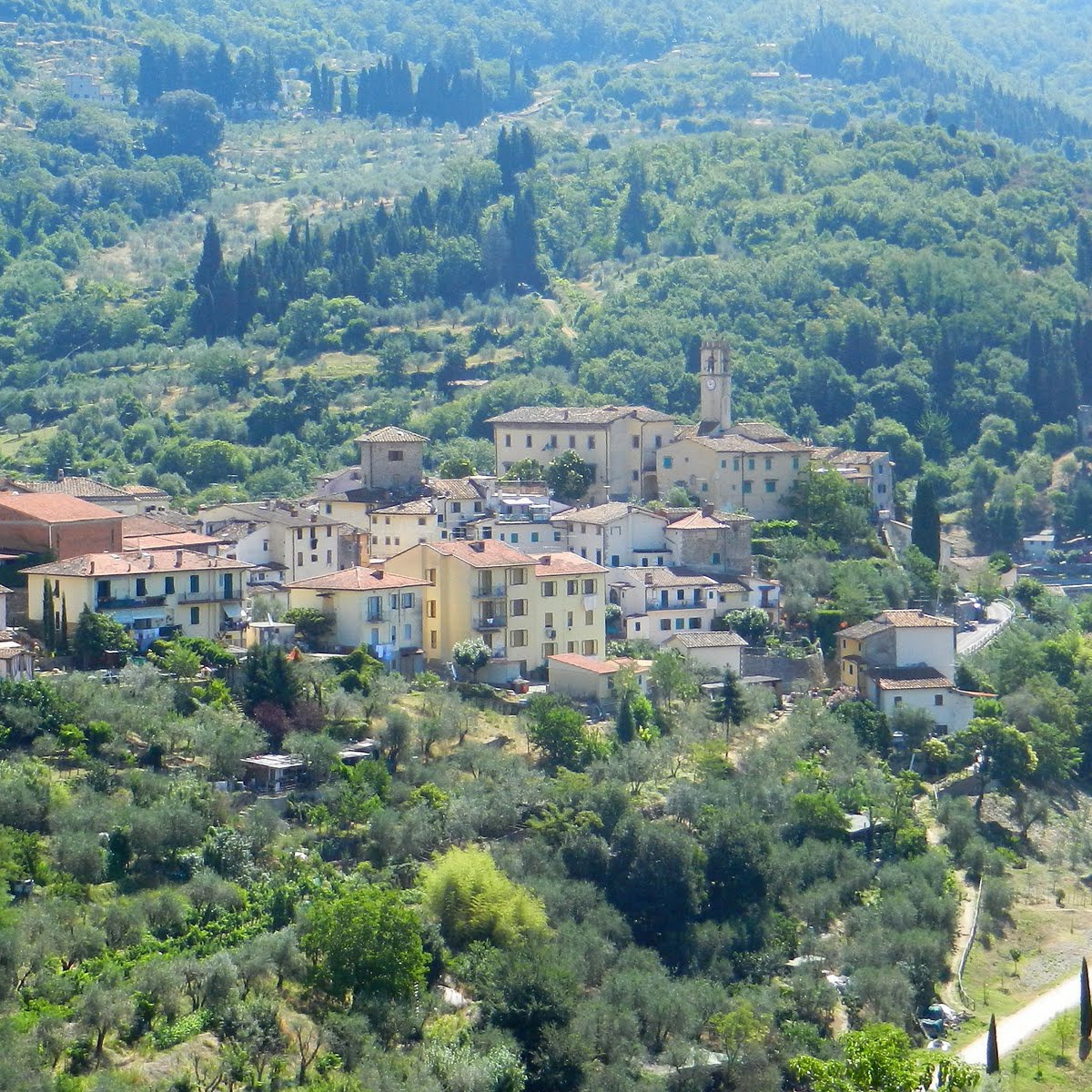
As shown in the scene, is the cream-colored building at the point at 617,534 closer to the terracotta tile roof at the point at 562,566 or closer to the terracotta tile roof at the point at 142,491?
the terracotta tile roof at the point at 562,566

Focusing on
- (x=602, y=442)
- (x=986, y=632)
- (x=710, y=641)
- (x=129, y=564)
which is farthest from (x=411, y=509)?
(x=986, y=632)

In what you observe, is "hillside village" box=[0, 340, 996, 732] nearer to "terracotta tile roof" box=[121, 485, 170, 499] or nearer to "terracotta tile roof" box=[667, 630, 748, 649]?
"terracotta tile roof" box=[667, 630, 748, 649]

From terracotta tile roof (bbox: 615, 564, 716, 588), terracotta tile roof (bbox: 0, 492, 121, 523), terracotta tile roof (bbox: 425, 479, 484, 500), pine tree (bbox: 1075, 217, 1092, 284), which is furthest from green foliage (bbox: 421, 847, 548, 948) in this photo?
pine tree (bbox: 1075, 217, 1092, 284)

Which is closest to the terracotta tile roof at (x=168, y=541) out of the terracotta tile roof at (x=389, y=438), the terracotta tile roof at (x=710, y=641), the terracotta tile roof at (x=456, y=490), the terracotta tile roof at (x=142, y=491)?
the terracotta tile roof at (x=456, y=490)

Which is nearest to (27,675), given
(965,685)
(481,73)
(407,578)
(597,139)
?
(407,578)

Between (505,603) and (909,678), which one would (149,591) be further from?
(909,678)
